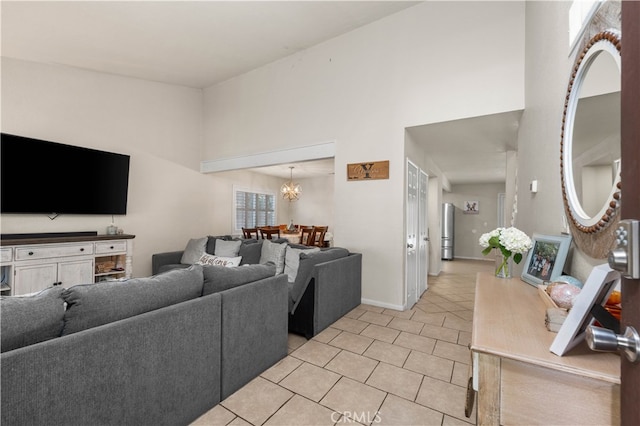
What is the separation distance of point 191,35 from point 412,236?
403 cm

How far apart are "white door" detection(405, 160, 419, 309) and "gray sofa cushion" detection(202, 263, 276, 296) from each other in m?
2.25

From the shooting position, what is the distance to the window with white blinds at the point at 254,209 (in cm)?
655

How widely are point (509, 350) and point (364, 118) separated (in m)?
3.42

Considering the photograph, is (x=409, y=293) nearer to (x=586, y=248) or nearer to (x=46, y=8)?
(x=586, y=248)

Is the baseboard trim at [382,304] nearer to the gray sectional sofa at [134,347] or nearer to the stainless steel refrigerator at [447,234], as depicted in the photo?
the gray sectional sofa at [134,347]

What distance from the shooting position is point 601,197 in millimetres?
1147

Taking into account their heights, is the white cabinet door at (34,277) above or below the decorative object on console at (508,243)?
below

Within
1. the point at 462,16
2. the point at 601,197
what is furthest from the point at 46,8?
the point at 601,197

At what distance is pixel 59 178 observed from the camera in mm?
3623

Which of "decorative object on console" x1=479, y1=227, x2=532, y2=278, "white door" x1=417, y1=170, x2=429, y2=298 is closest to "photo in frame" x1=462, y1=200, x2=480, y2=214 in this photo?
"white door" x1=417, y1=170, x2=429, y2=298

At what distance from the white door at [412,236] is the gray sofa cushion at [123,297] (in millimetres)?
2786

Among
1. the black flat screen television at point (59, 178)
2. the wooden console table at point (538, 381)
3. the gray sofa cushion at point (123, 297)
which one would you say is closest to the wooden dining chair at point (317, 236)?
the black flat screen television at point (59, 178)

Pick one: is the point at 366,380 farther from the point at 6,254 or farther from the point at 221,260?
the point at 6,254

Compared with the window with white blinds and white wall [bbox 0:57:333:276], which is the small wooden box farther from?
the window with white blinds
